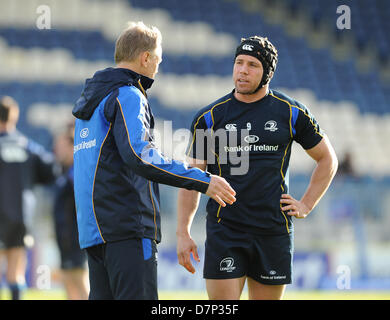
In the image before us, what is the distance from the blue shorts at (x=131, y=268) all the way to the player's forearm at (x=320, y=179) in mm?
1250

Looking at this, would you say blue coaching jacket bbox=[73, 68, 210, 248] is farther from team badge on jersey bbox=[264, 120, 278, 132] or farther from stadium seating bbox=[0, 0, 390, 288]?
stadium seating bbox=[0, 0, 390, 288]

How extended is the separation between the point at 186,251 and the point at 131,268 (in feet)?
2.25

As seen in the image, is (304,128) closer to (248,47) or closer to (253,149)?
(253,149)

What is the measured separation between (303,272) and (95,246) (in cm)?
715

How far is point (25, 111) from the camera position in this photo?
15719 mm

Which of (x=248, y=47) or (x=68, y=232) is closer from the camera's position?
(x=248, y=47)

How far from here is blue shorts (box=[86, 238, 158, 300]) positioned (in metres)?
3.39

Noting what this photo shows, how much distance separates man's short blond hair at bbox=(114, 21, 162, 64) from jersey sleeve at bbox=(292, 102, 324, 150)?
3.47 ft

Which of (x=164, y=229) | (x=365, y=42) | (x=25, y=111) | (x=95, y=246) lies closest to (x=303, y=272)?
(x=164, y=229)

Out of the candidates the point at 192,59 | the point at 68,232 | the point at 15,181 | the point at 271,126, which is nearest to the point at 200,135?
the point at 271,126

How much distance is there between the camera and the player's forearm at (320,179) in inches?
167

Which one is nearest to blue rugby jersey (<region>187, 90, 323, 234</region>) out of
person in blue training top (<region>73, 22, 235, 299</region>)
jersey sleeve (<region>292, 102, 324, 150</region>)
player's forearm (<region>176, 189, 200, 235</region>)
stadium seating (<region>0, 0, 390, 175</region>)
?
jersey sleeve (<region>292, 102, 324, 150</region>)

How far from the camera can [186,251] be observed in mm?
4016
